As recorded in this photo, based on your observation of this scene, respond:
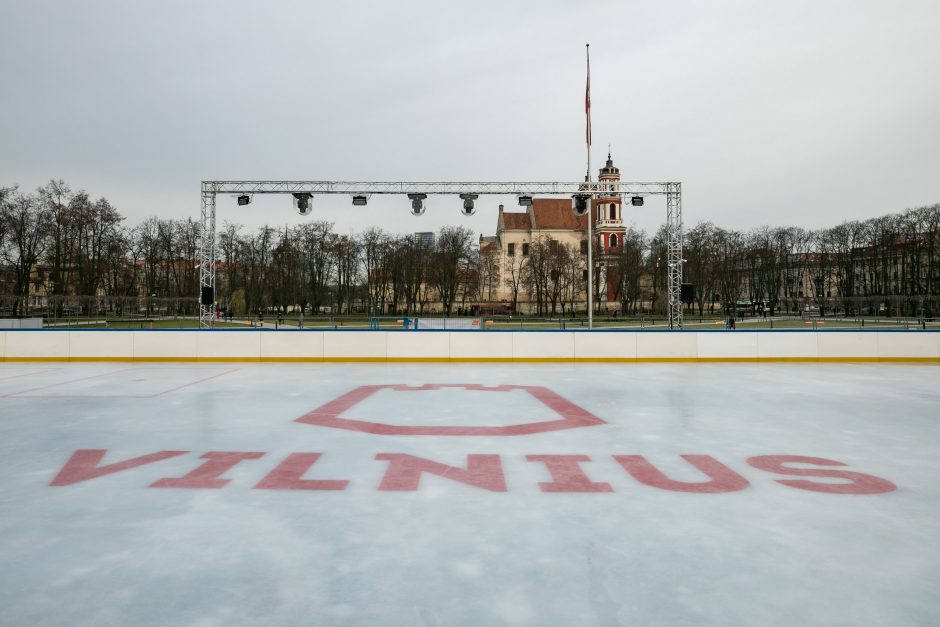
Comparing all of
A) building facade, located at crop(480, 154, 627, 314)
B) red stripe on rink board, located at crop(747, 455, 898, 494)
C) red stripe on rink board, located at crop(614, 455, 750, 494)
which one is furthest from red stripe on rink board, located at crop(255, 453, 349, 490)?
building facade, located at crop(480, 154, 627, 314)

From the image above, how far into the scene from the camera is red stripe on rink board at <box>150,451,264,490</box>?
5.54 meters

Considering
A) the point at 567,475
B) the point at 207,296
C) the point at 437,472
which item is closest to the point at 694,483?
the point at 567,475

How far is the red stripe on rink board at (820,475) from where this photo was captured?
5383 mm

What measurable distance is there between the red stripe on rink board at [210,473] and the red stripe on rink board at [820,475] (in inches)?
213

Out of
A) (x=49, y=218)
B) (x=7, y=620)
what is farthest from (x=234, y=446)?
(x=49, y=218)

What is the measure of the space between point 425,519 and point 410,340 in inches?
547

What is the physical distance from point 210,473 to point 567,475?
141 inches

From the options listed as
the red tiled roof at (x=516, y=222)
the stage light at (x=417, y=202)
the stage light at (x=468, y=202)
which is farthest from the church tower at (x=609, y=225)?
the stage light at (x=417, y=202)

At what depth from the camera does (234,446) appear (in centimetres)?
712

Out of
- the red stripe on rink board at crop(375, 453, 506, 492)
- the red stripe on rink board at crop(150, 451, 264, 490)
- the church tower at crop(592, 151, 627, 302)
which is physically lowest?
the red stripe on rink board at crop(375, 453, 506, 492)

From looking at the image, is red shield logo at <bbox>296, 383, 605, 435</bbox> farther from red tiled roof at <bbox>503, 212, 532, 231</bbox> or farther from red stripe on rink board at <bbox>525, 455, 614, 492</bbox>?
red tiled roof at <bbox>503, 212, 532, 231</bbox>

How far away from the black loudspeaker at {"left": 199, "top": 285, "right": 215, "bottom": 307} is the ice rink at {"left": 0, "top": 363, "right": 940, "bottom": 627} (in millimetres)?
13232

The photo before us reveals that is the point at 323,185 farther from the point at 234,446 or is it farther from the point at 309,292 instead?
the point at 309,292

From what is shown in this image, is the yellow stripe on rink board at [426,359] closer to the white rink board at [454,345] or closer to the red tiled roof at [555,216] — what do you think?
the white rink board at [454,345]
